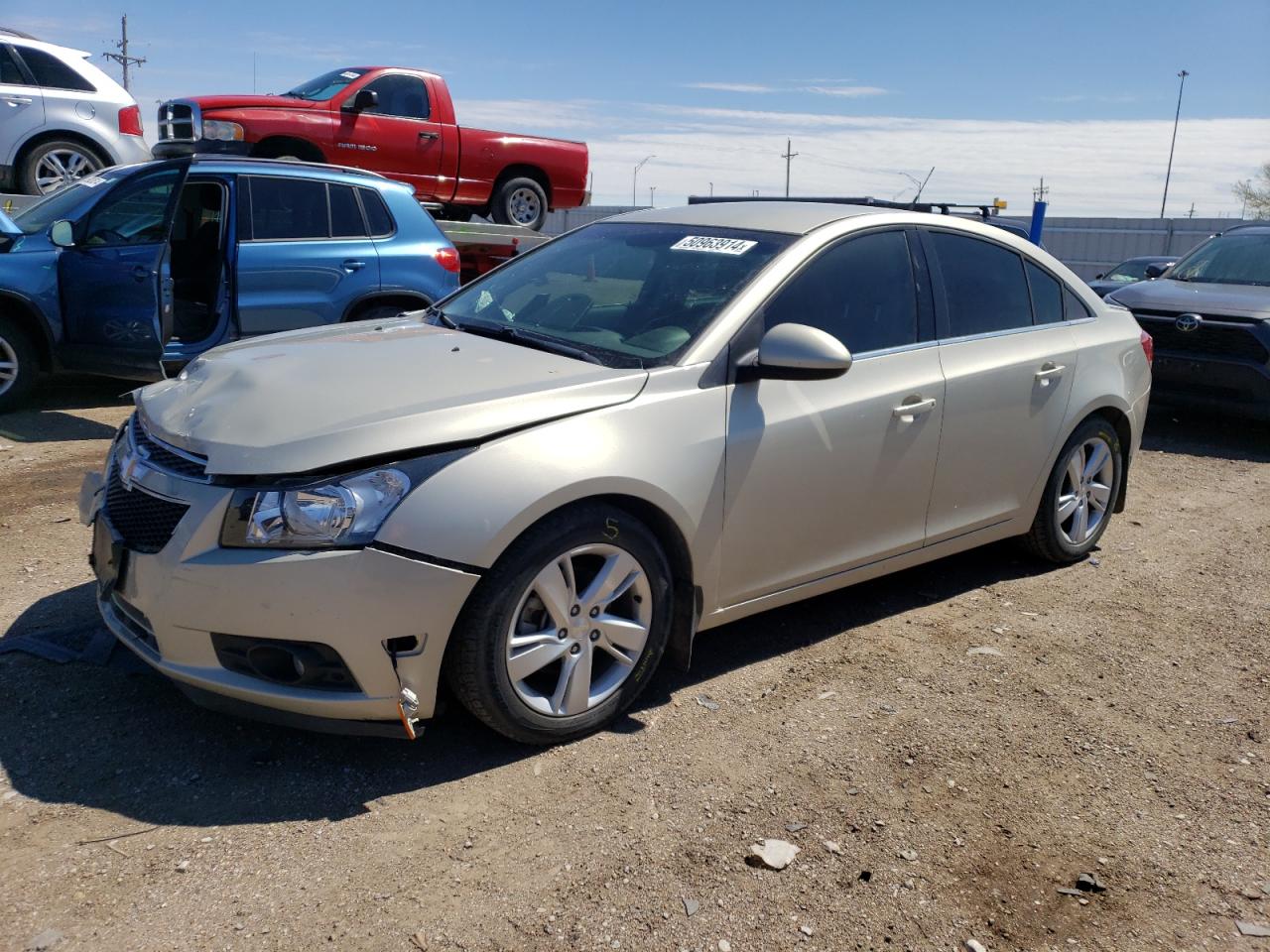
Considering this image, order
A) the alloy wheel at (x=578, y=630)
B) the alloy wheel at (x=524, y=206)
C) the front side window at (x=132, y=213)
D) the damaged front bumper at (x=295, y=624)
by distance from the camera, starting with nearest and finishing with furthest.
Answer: the damaged front bumper at (x=295, y=624), the alloy wheel at (x=578, y=630), the front side window at (x=132, y=213), the alloy wheel at (x=524, y=206)

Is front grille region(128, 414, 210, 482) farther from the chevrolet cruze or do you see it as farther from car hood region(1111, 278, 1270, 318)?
car hood region(1111, 278, 1270, 318)

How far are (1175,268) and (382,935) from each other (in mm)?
10031

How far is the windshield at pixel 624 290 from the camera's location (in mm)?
3967

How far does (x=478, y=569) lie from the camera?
315 cm

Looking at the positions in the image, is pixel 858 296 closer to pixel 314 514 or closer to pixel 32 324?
pixel 314 514

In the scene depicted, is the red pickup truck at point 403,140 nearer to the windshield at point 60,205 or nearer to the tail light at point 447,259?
the windshield at point 60,205

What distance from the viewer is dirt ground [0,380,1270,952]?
2.74 metres

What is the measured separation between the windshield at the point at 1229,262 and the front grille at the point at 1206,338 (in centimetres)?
95

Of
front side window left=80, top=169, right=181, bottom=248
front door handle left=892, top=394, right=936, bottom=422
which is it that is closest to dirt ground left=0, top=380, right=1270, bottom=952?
front door handle left=892, top=394, right=936, bottom=422

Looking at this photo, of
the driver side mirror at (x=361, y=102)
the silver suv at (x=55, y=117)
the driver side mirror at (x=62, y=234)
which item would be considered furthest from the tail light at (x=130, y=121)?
the driver side mirror at (x=62, y=234)

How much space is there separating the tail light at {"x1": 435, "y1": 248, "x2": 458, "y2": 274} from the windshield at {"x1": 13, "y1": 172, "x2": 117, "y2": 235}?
230cm

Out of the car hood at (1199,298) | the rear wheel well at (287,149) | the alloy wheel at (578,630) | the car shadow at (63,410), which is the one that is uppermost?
the rear wheel well at (287,149)

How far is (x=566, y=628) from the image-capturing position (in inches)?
134

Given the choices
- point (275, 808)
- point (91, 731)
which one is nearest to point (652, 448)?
point (275, 808)
